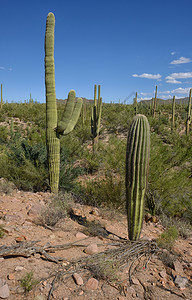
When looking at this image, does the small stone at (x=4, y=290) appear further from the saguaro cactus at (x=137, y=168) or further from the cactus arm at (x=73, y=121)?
the cactus arm at (x=73, y=121)

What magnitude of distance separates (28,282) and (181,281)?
83.3 inches

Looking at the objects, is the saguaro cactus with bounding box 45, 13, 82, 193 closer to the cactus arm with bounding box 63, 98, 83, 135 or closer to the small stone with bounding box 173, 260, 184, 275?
the cactus arm with bounding box 63, 98, 83, 135

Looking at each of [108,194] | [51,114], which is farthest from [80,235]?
[51,114]

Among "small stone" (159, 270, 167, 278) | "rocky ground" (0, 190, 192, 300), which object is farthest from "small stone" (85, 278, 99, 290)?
"small stone" (159, 270, 167, 278)

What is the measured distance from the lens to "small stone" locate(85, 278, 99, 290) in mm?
2980

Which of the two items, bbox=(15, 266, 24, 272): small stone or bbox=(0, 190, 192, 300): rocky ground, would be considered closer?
bbox=(0, 190, 192, 300): rocky ground

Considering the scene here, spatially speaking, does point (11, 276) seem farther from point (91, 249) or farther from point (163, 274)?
point (163, 274)

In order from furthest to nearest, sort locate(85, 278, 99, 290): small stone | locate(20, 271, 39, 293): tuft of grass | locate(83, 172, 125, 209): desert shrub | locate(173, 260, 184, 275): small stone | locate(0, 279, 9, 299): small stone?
locate(83, 172, 125, 209): desert shrub < locate(173, 260, 184, 275): small stone < locate(85, 278, 99, 290): small stone < locate(20, 271, 39, 293): tuft of grass < locate(0, 279, 9, 299): small stone

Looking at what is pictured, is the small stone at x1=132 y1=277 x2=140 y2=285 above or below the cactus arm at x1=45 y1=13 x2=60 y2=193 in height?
below

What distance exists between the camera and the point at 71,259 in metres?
3.52

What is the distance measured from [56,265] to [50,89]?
186 inches

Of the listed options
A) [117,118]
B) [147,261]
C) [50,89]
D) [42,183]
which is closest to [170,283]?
[147,261]

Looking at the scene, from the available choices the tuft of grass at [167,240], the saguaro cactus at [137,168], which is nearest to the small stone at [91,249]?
the saguaro cactus at [137,168]

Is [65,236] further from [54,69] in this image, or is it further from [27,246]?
[54,69]
